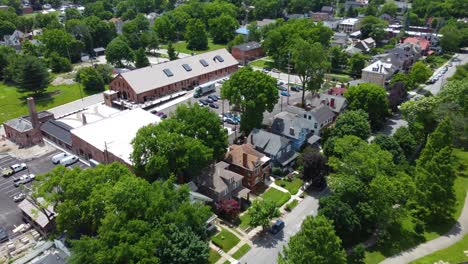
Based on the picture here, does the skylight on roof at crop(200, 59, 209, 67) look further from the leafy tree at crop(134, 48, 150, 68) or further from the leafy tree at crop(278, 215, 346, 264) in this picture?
the leafy tree at crop(278, 215, 346, 264)

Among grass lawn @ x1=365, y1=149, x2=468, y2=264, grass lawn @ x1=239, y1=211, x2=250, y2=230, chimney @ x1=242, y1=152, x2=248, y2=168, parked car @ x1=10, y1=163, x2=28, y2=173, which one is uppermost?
chimney @ x1=242, y1=152, x2=248, y2=168

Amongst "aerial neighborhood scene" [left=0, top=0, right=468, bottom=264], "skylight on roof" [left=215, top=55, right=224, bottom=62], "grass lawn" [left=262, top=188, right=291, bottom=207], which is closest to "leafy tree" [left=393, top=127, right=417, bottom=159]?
"aerial neighborhood scene" [left=0, top=0, right=468, bottom=264]

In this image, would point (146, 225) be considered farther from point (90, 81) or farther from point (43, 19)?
point (43, 19)

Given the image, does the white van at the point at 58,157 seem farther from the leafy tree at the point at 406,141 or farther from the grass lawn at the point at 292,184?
the leafy tree at the point at 406,141

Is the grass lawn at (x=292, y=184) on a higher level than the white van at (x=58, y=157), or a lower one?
lower

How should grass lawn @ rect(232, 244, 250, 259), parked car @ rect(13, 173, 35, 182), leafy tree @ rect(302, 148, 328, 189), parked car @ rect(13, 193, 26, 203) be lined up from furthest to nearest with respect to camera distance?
parked car @ rect(13, 173, 35, 182), leafy tree @ rect(302, 148, 328, 189), parked car @ rect(13, 193, 26, 203), grass lawn @ rect(232, 244, 250, 259)

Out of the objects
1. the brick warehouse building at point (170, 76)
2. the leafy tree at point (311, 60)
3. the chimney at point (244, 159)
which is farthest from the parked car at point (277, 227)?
the brick warehouse building at point (170, 76)
